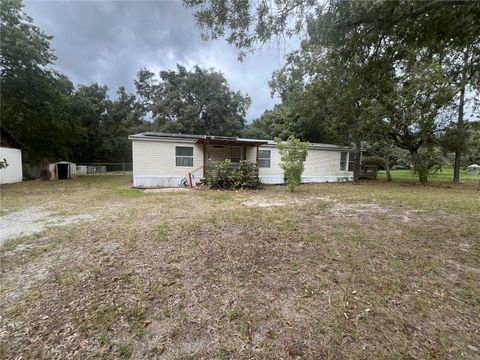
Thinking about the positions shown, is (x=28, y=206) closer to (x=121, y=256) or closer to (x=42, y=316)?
(x=121, y=256)

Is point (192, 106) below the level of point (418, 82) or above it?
above

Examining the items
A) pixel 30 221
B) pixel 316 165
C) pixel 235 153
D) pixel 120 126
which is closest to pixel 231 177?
pixel 235 153

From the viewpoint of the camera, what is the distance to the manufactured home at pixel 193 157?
1087 cm

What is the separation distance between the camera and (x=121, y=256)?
327 cm

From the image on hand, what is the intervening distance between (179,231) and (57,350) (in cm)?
254

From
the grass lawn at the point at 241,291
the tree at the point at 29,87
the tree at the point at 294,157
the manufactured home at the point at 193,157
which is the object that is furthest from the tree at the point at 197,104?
the grass lawn at the point at 241,291

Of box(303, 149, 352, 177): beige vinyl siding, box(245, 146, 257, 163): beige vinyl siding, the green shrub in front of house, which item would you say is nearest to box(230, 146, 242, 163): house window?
box(245, 146, 257, 163): beige vinyl siding

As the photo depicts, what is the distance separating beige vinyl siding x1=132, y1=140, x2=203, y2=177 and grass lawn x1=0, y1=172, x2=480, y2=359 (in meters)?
6.60

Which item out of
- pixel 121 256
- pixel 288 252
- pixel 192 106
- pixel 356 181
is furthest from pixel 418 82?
pixel 192 106

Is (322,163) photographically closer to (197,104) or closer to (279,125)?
(279,125)

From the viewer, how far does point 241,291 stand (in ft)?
8.21

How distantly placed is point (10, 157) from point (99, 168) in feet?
44.2

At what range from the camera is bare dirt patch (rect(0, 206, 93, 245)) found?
4.33 metres

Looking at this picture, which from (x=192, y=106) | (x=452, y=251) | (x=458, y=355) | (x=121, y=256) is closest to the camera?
(x=458, y=355)
